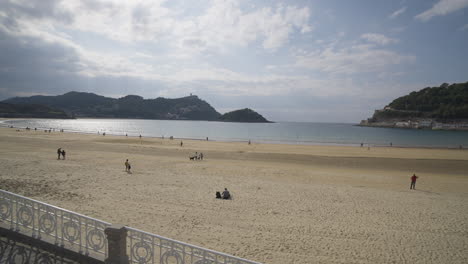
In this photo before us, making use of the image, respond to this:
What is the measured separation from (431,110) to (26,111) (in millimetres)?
284239

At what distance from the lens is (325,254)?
23.8 ft

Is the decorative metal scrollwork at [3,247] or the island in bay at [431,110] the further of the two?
the island in bay at [431,110]

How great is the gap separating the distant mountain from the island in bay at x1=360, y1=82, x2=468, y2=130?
251340 millimetres

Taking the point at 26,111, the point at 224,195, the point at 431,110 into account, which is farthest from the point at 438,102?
the point at 26,111

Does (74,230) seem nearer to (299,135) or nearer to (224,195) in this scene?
(224,195)

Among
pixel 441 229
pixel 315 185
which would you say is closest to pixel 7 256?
pixel 441 229

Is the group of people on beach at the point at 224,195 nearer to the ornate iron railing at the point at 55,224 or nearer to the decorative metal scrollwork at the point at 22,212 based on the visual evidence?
the ornate iron railing at the point at 55,224

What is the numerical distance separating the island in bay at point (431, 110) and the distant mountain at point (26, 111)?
825 feet

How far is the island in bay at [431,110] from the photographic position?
132875 mm

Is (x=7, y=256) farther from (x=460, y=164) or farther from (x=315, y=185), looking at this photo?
(x=460, y=164)

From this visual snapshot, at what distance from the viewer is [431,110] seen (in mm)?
147875

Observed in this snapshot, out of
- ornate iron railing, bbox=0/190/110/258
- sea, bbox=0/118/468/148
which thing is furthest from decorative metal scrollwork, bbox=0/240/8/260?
sea, bbox=0/118/468/148

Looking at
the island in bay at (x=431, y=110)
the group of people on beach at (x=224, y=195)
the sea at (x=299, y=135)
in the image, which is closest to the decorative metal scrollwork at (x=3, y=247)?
A: the group of people on beach at (x=224, y=195)

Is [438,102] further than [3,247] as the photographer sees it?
Yes
